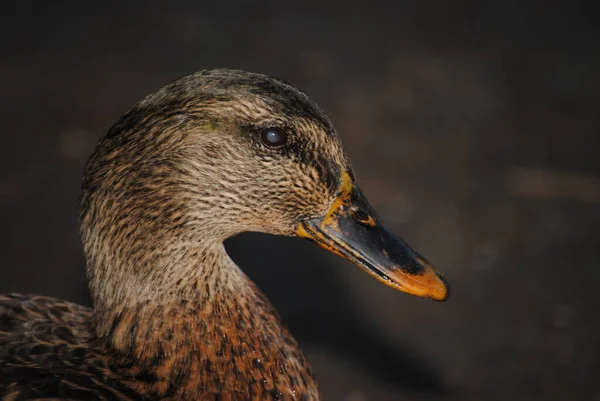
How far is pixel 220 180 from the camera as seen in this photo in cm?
215

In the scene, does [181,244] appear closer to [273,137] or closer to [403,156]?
[273,137]

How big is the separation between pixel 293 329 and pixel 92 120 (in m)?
2.03

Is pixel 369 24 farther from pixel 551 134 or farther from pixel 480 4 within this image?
pixel 551 134

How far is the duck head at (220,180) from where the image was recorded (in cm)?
210

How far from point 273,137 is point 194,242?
384 millimetres

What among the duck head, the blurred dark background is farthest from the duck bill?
the blurred dark background

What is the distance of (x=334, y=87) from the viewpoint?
213 inches

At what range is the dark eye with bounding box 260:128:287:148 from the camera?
6.91 feet

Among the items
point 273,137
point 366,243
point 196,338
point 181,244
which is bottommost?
point 196,338

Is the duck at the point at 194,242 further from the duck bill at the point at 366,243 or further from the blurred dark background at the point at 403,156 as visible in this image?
the blurred dark background at the point at 403,156

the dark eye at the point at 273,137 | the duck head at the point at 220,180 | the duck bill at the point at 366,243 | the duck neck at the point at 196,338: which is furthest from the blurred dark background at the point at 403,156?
the dark eye at the point at 273,137

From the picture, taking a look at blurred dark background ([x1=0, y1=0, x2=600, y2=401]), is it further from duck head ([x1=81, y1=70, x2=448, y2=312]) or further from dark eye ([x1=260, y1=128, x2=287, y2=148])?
dark eye ([x1=260, y1=128, x2=287, y2=148])

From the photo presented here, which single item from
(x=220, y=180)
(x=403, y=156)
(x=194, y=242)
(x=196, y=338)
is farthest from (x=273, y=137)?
(x=403, y=156)

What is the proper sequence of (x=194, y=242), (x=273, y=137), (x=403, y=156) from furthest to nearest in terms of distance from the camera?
(x=403, y=156) → (x=194, y=242) → (x=273, y=137)
